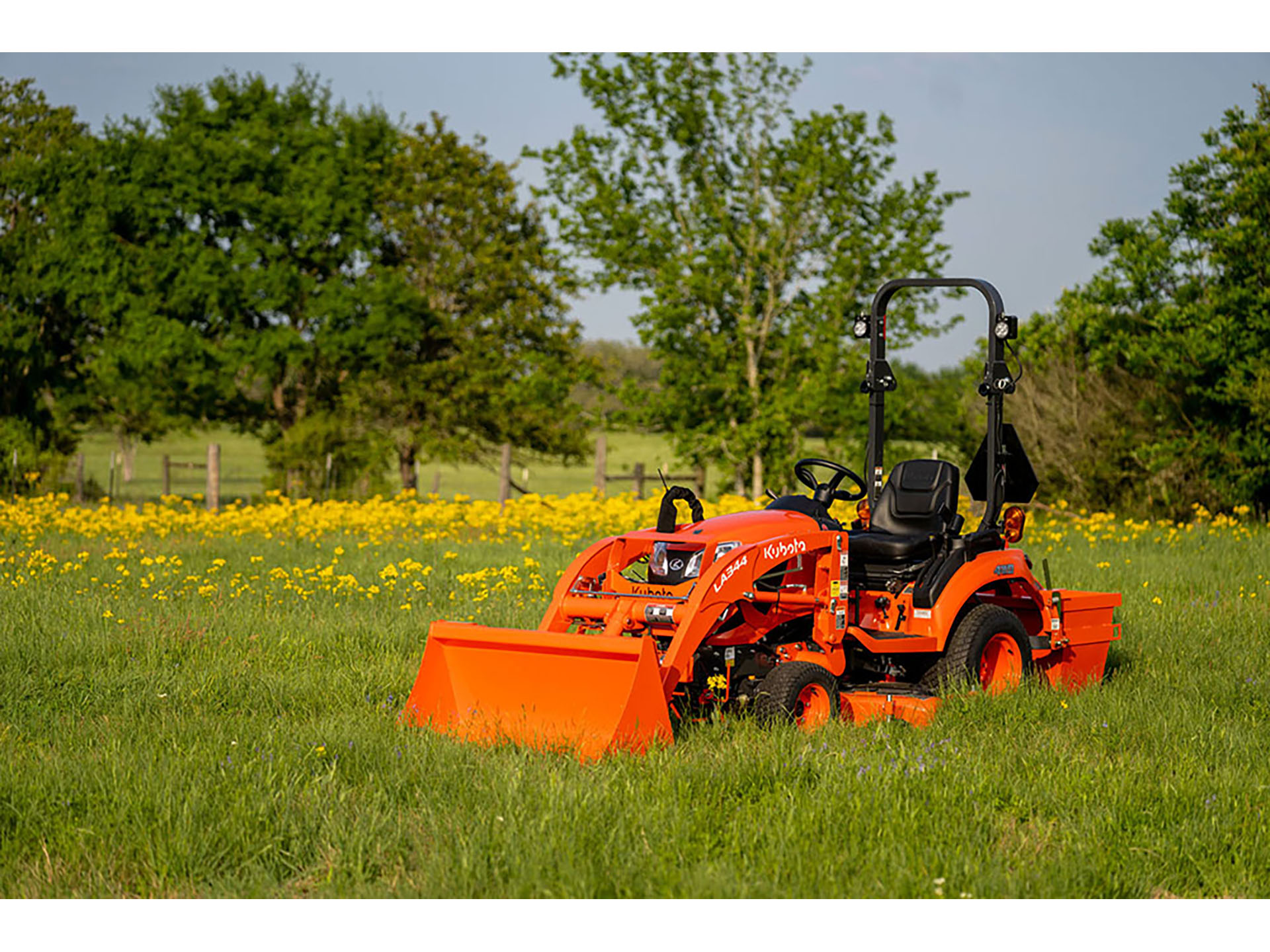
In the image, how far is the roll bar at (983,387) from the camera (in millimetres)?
7578

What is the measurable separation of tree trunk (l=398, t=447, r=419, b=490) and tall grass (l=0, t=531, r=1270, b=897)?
23.7 m

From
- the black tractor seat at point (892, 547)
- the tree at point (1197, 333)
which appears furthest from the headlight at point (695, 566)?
the tree at point (1197, 333)

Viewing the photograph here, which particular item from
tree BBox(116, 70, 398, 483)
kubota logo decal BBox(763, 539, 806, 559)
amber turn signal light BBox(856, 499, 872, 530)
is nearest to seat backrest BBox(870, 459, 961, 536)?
amber turn signal light BBox(856, 499, 872, 530)

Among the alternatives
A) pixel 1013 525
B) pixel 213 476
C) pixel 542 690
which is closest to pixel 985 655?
pixel 1013 525

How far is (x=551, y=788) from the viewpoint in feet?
16.6

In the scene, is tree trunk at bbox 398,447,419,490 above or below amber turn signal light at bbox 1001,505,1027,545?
below

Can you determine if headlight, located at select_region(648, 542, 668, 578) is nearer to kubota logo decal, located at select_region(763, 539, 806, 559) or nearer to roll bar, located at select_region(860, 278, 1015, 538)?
kubota logo decal, located at select_region(763, 539, 806, 559)

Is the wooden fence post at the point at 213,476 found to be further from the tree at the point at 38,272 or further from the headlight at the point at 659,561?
the headlight at the point at 659,561

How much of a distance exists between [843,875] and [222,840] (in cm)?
220

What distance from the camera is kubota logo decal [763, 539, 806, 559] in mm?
6492

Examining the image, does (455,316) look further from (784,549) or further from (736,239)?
(784,549)

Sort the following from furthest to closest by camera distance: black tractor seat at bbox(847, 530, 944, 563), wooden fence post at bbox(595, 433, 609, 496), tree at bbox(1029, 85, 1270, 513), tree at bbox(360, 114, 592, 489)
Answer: tree at bbox(360, 114, 592, 489) < wooden fence post at bbox(595, 433, 609, 496) < tree at bbox(1029, 85, 1270, 513) < black tractor seat at bbox(847, 530, 944, 563)

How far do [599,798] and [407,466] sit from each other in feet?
89.9

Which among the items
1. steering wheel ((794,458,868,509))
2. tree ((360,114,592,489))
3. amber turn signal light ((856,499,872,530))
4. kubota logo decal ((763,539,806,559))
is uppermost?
tree ((360,114,592,489))
